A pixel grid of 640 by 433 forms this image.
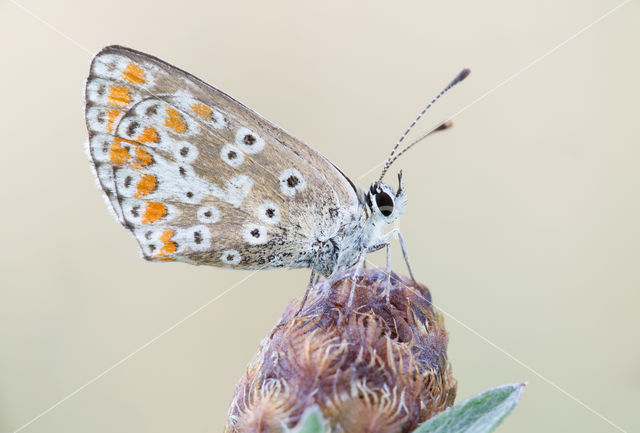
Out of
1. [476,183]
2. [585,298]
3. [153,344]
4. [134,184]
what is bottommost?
[153,344]

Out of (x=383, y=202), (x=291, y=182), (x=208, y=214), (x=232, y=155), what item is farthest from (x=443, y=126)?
(x=208, y=214)

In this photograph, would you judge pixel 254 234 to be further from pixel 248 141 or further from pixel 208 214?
pixel 248 141

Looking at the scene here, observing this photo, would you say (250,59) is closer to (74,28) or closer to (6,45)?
(74,28)

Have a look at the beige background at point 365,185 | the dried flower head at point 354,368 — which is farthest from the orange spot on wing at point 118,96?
the beige background at point 365,185

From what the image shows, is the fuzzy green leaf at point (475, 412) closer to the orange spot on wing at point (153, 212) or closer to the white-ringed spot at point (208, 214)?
the white-ringed spot at point (208, 214)

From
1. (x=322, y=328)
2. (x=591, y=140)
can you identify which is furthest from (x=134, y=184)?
(x=591, y=140)

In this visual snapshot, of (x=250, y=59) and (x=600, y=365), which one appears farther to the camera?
(x=250, y=59)
